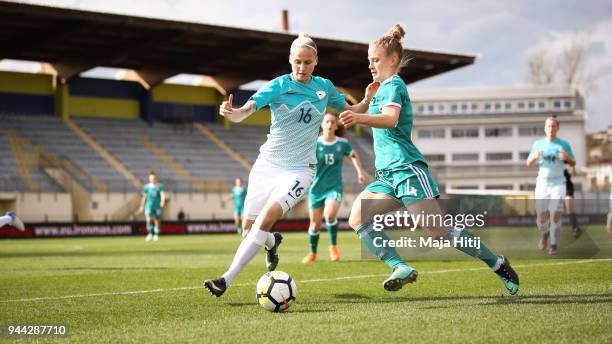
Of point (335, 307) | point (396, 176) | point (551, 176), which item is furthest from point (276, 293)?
point (551, 176)

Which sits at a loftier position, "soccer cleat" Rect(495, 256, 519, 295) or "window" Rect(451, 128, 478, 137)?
"soccer cleat" Rect(495, 256, 519, 295)

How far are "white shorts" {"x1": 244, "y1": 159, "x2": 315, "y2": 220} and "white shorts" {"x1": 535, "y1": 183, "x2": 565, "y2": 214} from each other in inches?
282

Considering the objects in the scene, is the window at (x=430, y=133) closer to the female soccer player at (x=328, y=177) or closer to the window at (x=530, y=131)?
the window at (x=530, y=131)

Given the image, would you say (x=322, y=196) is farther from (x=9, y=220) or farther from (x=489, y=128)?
(x=489, y=128)

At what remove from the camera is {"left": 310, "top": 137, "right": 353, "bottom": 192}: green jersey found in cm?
1294

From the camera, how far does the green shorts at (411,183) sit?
6523 mm

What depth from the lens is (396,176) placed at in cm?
662

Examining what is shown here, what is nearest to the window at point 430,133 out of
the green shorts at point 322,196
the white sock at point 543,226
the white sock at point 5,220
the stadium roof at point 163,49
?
the stadium roof at point 163,49

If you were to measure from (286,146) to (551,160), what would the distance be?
7346 mm

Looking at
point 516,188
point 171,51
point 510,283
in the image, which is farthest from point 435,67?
point 510,283

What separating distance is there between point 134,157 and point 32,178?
22.4ft

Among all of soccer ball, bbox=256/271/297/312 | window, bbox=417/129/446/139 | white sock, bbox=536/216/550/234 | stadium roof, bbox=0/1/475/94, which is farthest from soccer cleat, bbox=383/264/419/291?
window, bbox=417/129/446/139

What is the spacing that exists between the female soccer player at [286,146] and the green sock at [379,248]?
2.25 ft

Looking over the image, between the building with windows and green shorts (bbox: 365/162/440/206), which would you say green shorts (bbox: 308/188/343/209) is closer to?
green shorts (bbox: 365/162/440/206)
